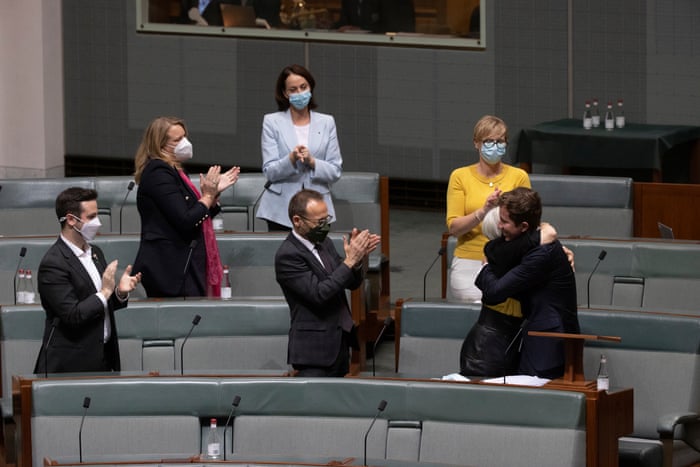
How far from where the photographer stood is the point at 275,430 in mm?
5348

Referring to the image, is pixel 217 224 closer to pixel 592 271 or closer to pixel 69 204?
pixel 592 271

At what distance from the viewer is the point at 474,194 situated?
6539mm

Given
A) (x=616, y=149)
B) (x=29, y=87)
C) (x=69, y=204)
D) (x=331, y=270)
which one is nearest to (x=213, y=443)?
(x=331, y=270)

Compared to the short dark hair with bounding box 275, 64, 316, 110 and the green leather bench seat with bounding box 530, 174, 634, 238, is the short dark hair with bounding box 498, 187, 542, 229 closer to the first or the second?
the short dark hair with bounding box 275, 64, 316, 110

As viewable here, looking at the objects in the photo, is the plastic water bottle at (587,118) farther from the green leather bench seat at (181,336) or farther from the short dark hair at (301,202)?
the short dark hair at (301,202)

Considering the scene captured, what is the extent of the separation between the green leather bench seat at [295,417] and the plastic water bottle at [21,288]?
1.93 meters

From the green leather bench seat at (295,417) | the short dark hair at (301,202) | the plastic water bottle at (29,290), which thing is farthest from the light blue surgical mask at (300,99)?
the green leather bench seat at (295,417)

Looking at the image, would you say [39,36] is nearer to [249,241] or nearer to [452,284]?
[249,241]

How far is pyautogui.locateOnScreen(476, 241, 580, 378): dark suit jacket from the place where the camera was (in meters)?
5.29

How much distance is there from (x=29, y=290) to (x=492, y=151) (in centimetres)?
253

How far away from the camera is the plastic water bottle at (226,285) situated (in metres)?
6.78

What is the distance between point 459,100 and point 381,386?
6.77m

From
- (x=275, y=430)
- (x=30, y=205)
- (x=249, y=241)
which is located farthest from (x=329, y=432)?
(x=30, y=205)

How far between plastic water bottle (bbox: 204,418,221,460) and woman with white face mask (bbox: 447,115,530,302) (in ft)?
5.31
